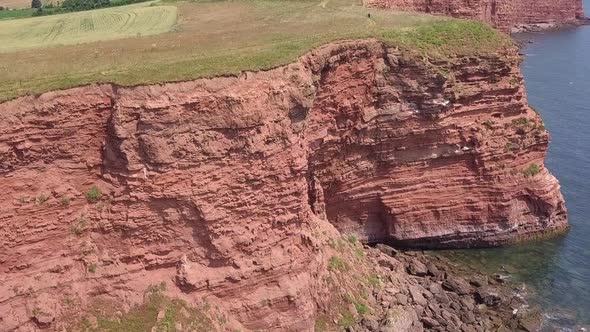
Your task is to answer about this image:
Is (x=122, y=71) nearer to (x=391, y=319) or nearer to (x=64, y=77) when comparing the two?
(x=64, y=77)

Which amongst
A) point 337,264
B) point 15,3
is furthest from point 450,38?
point 15,3

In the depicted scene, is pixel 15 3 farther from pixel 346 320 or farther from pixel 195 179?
pixel 346 320

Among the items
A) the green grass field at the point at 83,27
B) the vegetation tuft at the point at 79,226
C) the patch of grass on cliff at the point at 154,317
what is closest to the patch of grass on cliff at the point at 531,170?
the patch of grass on cliff at the point at 154,317

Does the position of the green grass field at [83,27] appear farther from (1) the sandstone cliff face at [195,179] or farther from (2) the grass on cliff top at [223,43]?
(1) the sandstone cliff face at [195,179]

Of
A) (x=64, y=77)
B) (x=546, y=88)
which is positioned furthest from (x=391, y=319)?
(x=546, y=88)

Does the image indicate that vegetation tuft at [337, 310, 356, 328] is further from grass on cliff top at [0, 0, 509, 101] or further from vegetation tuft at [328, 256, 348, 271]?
grass on cliff top at [0, 0, 509, 101]
